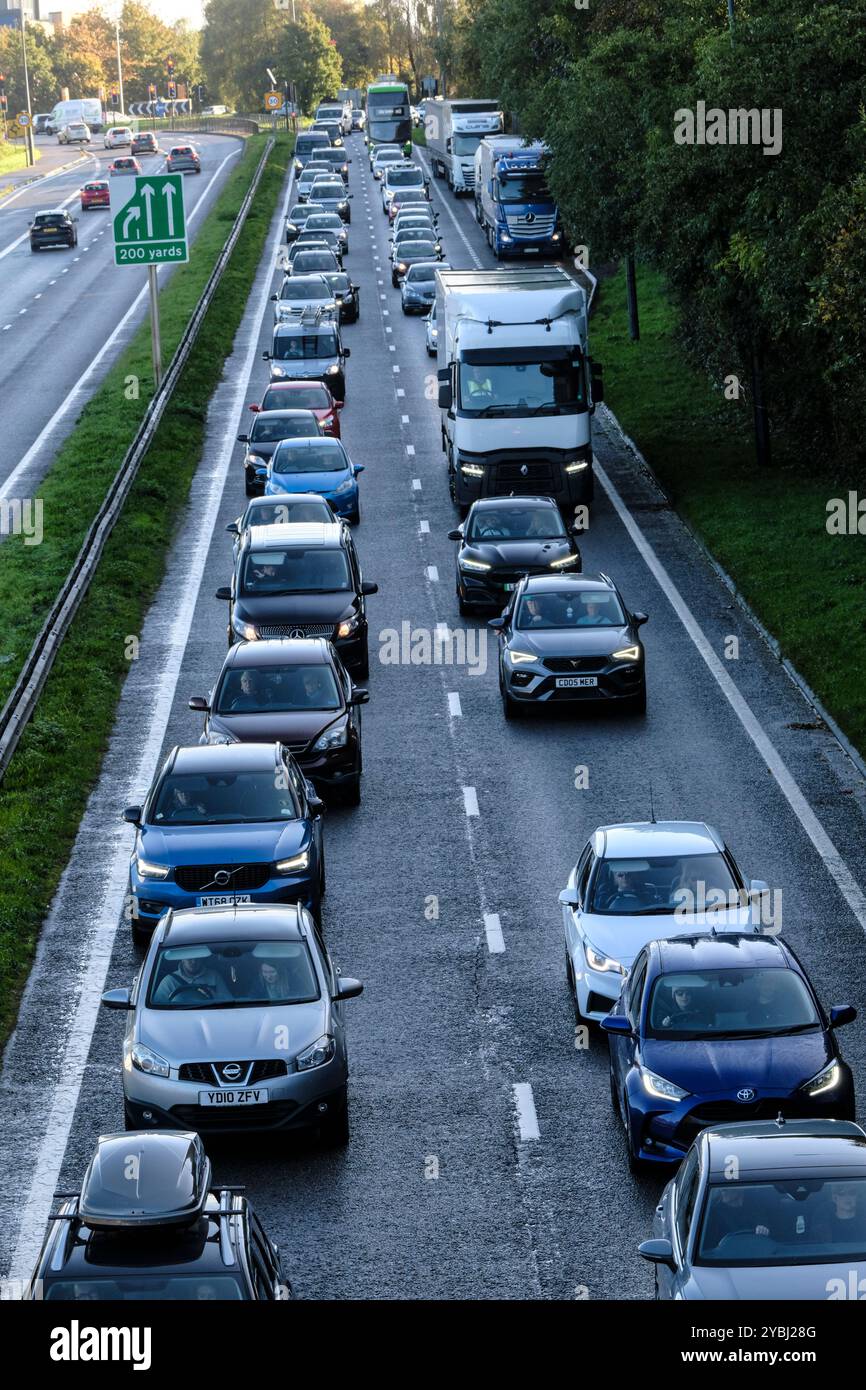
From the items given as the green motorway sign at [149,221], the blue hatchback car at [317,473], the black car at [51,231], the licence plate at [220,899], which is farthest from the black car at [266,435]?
the black car at [51,231]

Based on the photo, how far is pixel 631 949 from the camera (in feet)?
53.9

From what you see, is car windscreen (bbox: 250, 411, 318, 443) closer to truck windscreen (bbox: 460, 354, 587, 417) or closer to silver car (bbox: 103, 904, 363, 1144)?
truck windscreen (bbox: 460, 354, 587, 417)

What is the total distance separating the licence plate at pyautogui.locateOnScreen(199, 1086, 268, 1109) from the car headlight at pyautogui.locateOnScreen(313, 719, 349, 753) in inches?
337

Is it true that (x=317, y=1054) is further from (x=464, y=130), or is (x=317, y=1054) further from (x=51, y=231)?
(x=464, y=130)

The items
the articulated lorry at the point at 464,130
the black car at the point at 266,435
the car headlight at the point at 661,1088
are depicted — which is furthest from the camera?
the articulated lorry at the point at 464,130

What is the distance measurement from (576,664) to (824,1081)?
12228 millimetres

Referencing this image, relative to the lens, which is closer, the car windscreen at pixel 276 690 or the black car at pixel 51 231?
the car windscreen at pixel 276 690

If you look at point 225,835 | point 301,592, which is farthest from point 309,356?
point 225,835

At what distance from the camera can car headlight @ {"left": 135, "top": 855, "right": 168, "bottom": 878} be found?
18391 millimetres

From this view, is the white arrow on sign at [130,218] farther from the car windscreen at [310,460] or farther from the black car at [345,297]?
the black car at [345,297]

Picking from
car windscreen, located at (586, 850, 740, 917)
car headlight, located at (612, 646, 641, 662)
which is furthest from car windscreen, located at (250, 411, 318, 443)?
car windscreen, located at (586, 850, 740, 917)

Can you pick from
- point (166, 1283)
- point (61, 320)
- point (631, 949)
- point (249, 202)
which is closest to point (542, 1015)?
point (631, 949)

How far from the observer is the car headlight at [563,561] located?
99.2 ft

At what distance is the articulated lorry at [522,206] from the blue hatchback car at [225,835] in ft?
164
